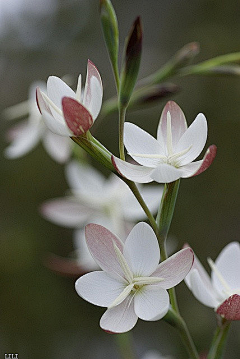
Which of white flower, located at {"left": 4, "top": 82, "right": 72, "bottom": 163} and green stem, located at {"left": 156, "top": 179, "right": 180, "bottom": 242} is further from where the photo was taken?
white flower, located at {"left": 4, "top": 82, "right": 72, "bottom": 163}

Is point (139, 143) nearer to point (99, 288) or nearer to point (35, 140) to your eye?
point (99, 288)

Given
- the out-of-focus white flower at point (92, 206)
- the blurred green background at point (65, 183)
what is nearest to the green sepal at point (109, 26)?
the out-of-focus white flower at point (92, 206)

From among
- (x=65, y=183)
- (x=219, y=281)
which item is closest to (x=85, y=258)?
(x=219, y=281)

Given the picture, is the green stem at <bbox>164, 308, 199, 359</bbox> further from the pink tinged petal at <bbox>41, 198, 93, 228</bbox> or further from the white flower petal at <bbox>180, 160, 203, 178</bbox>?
the pink tinged petal at <bbox>41, 198, 93, 228</bbox>

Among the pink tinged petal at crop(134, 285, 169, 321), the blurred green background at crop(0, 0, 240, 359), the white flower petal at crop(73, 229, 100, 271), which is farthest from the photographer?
the blurred green background at crop(0, 0, 240, 359)

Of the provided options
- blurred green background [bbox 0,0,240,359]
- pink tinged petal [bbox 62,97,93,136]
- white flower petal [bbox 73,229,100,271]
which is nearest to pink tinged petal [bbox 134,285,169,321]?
pink tinged petal [bbox 62,97,93,136]

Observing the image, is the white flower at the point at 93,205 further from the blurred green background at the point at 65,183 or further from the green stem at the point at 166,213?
the blurred green background at the point at 65,183

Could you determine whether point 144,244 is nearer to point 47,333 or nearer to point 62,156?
point 62,156
